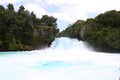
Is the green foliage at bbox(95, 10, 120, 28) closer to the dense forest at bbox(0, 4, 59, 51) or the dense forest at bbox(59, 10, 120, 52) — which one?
the dense forest at bbox(59, 10, 120, 52)

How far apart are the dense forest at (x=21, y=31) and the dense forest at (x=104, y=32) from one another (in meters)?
3.69

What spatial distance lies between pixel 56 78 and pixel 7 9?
62.0 feet

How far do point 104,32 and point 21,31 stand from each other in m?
7.96

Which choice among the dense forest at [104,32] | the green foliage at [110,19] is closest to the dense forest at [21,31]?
the dense forest at [104,32]

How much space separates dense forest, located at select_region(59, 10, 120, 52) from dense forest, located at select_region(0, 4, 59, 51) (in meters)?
3.69

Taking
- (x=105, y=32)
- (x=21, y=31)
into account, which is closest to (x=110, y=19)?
(x=105, y=32)

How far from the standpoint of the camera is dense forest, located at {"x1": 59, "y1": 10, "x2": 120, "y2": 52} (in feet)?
89.9

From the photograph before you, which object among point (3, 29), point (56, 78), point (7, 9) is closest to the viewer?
point (56, 78)

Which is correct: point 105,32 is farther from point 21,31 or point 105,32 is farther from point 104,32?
point 21,31

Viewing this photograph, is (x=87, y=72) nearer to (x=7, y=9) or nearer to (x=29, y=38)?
(x=29, y=38)

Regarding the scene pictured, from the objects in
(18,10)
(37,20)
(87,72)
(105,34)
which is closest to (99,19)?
(105,34)

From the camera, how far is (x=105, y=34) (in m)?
28.1

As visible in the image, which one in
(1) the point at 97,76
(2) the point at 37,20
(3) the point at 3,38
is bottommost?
(1) the point at 97,76

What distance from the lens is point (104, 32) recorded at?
28.3 metres
